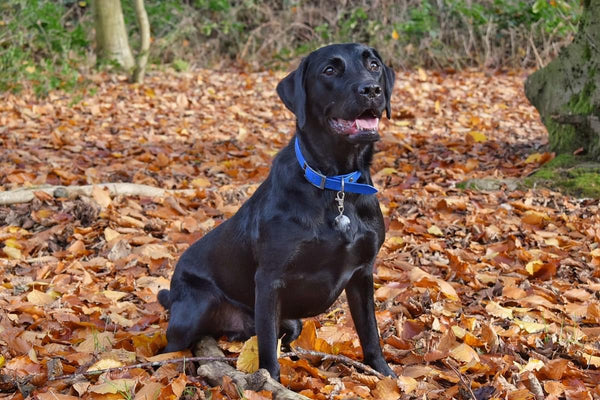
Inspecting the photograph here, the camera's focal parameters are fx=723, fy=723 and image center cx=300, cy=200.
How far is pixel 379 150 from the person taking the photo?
8117 mm

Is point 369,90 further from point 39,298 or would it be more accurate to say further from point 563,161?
point 563,161

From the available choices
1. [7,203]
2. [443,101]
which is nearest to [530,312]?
[7,203]

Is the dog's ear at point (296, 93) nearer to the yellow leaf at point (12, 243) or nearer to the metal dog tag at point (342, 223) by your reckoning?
the metal dog tag at point (342, 223)

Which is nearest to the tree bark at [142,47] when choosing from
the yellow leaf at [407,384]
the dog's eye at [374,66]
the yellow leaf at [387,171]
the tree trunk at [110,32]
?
the tree trunk at [110,32]

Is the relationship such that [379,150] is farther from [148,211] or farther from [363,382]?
[363,382]

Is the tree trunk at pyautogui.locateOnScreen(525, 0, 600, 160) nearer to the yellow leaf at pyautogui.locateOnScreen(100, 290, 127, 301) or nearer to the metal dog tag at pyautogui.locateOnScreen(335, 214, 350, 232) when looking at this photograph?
the metal dog tag at pyautogui.locateOnScreen(335, 214, 350, 232)

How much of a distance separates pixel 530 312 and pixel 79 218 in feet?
11.4

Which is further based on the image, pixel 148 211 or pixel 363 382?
pixel 148 211

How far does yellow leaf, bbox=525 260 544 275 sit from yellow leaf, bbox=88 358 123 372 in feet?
8.42

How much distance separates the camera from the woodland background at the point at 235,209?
3.19m

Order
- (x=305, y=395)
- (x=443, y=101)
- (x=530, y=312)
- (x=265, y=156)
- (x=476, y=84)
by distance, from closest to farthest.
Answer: (x=305, y=395) < (x=530, y=312) < (x=265, y=156) < (x=443, y=101) < (x=476, y=84)

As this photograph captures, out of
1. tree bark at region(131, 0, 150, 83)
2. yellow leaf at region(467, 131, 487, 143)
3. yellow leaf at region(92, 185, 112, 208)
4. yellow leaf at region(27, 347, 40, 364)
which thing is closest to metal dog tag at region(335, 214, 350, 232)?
yellow leaf at region(27, 347, 40, 364)

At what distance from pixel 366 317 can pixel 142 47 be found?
910 centimetres

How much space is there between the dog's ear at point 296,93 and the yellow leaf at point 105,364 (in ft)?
4.42
